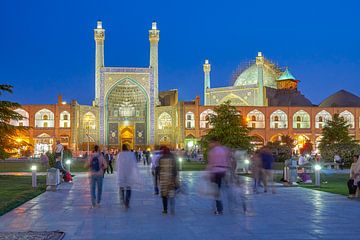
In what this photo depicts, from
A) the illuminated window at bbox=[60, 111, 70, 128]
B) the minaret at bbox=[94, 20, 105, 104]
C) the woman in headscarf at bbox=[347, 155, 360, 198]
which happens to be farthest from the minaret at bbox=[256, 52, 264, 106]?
the woman in headscarf at bbox=[347, 155, 360, 198]

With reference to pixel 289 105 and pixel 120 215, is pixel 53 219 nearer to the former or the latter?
pixel 120 215

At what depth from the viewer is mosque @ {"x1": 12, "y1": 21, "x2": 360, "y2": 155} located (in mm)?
65312

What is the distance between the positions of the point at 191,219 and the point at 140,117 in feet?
195

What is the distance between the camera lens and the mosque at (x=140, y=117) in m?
65.3

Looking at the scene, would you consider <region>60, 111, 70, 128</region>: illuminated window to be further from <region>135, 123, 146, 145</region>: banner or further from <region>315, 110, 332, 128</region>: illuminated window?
<region>315, 110, 332, 128</region>: illuminated window

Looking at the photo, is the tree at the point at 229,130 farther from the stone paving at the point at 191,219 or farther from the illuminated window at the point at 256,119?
the illuminated window at the point at 256,119

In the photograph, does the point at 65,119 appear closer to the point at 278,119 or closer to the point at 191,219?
the point at 278,119

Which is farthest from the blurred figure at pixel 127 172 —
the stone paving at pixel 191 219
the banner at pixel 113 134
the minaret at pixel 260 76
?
the minaret at pixel 260 76

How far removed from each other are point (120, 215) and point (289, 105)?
65.5 meters

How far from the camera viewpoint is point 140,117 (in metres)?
69.2

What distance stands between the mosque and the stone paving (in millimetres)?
50106

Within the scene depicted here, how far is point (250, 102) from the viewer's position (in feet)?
244

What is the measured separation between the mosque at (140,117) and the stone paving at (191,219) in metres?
50.1

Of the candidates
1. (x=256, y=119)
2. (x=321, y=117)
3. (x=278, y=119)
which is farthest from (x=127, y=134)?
(x=321, y=117)
